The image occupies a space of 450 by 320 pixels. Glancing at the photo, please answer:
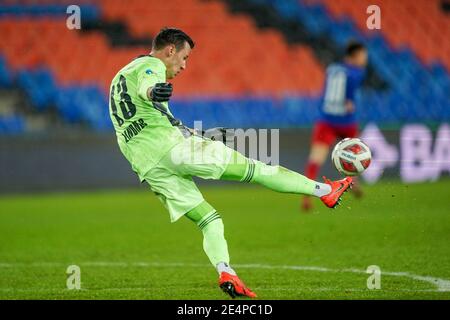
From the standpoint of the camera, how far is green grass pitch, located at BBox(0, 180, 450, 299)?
6590 mm

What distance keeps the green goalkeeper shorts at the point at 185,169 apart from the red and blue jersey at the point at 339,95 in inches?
275

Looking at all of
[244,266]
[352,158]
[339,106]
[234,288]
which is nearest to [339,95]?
[339,106]

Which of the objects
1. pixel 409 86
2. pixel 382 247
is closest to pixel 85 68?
pixel 409 86

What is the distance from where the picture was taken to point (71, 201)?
14680mm

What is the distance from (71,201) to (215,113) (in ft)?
12.9

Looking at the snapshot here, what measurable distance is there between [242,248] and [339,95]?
472cm

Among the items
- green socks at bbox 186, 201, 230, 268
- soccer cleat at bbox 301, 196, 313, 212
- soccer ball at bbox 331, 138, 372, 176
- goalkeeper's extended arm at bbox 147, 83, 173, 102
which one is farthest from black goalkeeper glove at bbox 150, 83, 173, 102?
soccer cleat at bbox 301, 196, 313, 212

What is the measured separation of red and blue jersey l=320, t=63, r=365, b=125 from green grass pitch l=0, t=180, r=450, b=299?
1303 mm

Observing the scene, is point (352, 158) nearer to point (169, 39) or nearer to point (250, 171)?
point (250, 171)

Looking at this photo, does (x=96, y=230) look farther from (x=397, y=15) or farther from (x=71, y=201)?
(x=397, y=15)

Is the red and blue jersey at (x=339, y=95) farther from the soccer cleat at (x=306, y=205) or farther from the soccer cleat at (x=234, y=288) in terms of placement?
the soccer cleat at (x=234, y=288)

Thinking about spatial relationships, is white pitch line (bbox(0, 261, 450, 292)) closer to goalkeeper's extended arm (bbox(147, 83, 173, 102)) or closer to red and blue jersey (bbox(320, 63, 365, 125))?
goalkeeper's extended arm (bbox(147, 83, 173, 102))

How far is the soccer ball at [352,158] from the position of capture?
6.76m

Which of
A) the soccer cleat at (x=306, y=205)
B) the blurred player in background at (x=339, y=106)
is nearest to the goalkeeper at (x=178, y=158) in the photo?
the soccer cleat at (x=306, y=205)
